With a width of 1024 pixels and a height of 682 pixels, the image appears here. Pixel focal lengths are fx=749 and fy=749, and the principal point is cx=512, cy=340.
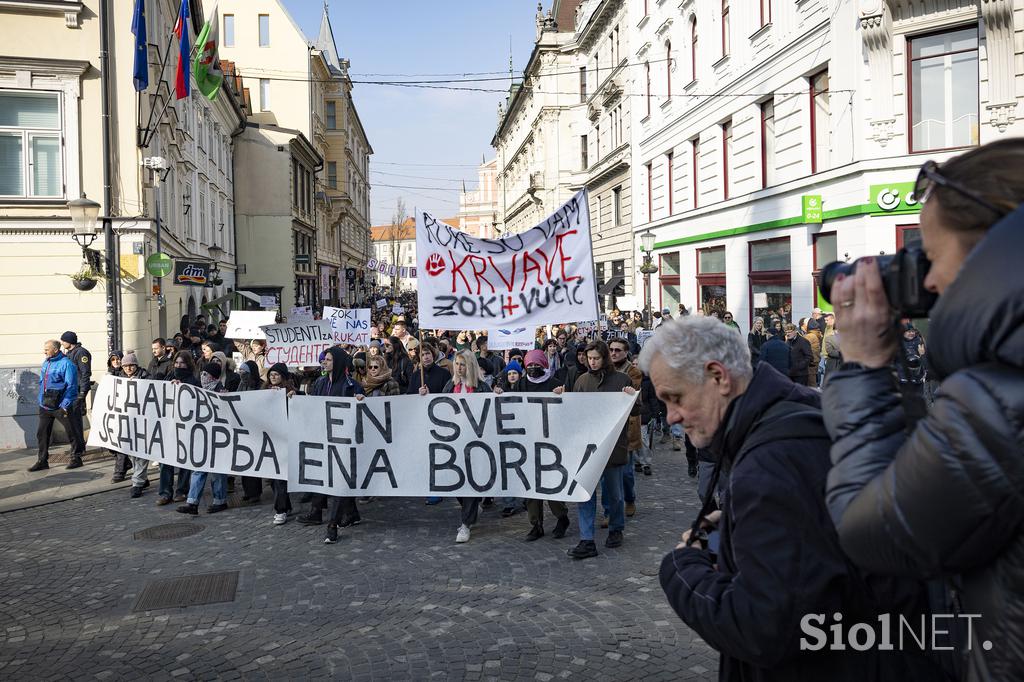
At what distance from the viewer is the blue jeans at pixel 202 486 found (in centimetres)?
880

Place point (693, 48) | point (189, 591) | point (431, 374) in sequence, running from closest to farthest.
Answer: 1. point (189, 591)
2. point (431, 374)
3. point (693, 48)

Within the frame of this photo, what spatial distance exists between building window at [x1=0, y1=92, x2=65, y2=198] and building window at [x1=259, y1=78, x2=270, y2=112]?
34.4 metres

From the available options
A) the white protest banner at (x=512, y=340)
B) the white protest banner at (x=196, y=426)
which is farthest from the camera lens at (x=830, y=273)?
the white protest banner at (x=512, y=340)

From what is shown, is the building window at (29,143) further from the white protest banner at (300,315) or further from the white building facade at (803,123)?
the white building facade at (803,123)

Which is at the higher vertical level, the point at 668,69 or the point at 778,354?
the point at 668,69

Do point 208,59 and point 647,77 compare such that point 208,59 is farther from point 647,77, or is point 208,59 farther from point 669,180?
point 647,77

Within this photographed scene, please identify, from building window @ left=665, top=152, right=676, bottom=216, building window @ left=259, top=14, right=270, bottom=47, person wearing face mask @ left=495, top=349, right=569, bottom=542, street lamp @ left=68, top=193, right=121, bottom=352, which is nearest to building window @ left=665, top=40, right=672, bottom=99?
building window @ left=665, top=152, right=676, bottom=216

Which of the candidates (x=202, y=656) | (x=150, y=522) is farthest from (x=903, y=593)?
(x=150, y=522)

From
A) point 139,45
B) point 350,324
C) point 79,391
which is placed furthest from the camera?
point 350,324

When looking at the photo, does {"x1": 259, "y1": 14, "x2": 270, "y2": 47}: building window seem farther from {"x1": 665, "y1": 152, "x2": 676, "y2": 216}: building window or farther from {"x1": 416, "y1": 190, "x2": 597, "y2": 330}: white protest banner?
{"x1": 416, "y1": 190, "x2": 597, "y2": 330}: white protest banner

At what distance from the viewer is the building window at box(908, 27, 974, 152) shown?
50.0 feet

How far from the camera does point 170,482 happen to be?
923cm

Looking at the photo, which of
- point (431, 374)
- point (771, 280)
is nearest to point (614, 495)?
point (431, 374)

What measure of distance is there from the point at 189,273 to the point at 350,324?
22.7ft
